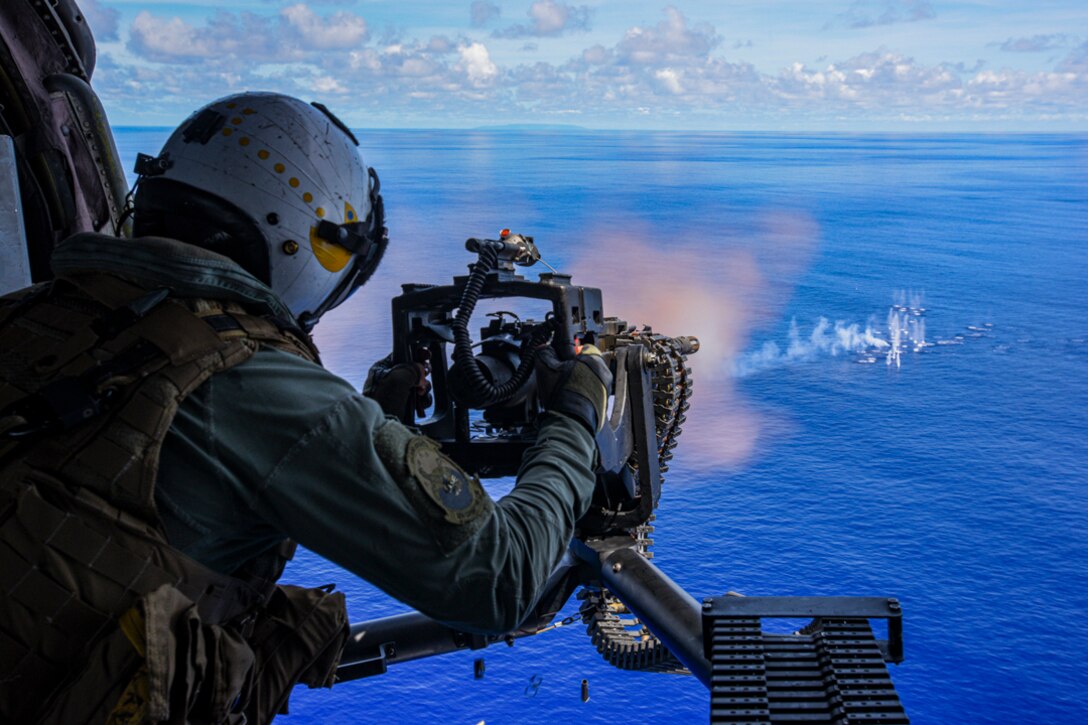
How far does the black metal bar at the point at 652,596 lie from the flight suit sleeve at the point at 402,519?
2345 mm

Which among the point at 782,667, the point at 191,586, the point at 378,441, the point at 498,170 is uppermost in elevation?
the point at 378,441

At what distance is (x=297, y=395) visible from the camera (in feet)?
6.02

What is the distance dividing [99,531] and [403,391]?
6.29 feet

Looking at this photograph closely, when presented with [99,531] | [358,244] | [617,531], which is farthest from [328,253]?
[617,531]

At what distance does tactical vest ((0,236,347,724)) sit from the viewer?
5.63 feet

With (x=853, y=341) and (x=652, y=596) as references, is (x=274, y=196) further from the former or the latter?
(x=853, y=341)

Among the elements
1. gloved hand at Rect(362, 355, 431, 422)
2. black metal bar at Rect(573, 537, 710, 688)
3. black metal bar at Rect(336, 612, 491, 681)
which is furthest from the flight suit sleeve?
black metal bar at Rect(336, 612, 491, 681)

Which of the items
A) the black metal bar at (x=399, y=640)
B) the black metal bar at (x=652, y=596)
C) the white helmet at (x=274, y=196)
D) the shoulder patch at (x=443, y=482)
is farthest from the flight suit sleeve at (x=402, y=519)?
the black metal bar at (x=399, y=640)

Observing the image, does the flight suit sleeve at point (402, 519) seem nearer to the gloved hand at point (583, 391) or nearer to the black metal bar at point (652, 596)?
the gloved hand at point (583, 391)

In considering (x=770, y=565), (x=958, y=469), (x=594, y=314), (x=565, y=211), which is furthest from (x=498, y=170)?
(x=594, y=314)

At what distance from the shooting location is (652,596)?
185 inches

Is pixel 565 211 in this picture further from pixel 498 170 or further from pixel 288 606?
pixel 288 606

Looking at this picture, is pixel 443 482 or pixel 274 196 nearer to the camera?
pixel 443 482

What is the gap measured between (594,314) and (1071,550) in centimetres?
1462
